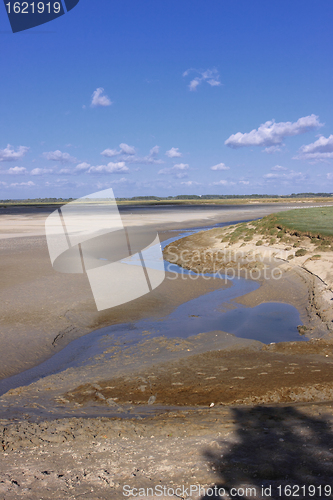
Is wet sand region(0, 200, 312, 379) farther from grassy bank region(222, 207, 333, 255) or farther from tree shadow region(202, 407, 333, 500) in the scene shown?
grassy bank region(222, 207, 333, 255)

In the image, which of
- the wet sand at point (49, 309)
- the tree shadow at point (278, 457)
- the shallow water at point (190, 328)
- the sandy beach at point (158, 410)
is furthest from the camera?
the wet sand at point (49, 309)

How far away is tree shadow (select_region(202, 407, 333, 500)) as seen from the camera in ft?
11.0

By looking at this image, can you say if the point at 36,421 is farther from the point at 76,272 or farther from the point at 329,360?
the point at 76,272

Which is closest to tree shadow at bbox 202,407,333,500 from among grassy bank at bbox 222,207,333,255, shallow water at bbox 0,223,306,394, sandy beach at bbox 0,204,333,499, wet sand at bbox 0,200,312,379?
sandy beach at bbox 0,204,333,499

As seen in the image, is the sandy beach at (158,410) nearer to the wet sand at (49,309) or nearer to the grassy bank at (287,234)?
the wet sand at (49,309)

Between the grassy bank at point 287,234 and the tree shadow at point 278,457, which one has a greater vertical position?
the grassy bank at point 287,234

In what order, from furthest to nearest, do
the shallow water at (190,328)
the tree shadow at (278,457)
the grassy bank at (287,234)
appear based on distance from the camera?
1. the grassy bank at (287,234)
2. the shallow water at (190,328)
3. the tree shadow at (278,457)

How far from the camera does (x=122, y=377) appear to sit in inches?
272

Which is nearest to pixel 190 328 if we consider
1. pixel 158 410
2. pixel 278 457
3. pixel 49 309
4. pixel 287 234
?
pixel 158 410

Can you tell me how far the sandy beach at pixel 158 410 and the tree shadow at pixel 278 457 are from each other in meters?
0.01

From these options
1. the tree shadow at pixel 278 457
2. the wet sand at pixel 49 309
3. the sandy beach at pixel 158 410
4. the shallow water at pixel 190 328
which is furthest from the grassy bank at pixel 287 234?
the tree shadow at pixel 278 457

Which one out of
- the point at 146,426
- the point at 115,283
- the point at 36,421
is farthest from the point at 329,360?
the point at 115,283

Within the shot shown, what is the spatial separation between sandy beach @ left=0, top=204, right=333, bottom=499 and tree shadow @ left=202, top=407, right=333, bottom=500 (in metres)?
0.01

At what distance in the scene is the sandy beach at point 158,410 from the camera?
12.0 feet
